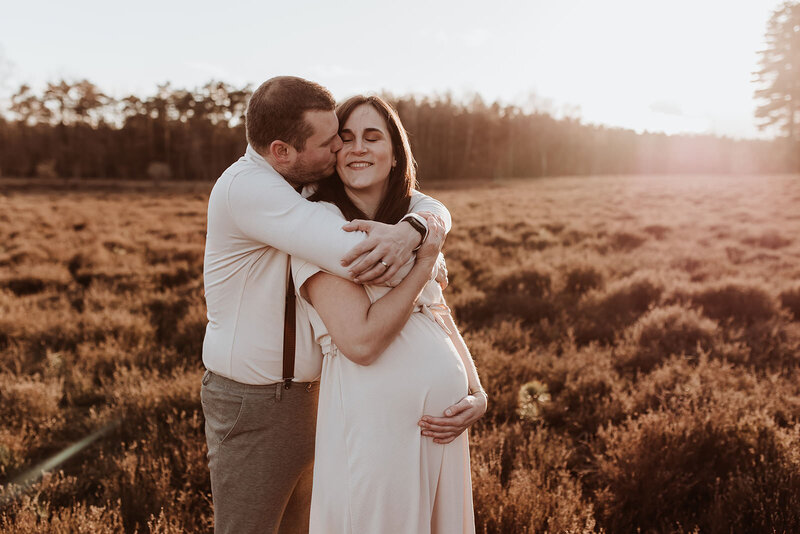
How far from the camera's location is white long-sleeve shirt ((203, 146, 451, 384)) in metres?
1.70

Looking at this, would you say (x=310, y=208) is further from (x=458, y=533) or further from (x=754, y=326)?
(x=754, y=326)

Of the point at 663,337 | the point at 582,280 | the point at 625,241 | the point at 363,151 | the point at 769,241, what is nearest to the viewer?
the point at 363,151

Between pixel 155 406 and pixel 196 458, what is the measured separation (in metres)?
1.10

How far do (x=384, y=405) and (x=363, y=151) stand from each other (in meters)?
1.07

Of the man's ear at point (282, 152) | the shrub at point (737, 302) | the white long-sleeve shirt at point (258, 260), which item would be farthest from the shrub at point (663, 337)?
the man's ear at point (282, 152)

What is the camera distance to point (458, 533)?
1971mm

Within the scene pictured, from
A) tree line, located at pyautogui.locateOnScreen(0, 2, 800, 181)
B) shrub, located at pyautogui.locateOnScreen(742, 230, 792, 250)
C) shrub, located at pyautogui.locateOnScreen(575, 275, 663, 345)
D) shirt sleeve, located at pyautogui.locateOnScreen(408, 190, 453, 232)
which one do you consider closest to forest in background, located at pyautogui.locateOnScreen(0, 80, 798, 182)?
tree line, located at pyautogui.locateOnScreen(0, 2, 800, 181)

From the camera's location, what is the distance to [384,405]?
180 cm

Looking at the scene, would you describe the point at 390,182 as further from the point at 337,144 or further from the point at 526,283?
the point at 526,283

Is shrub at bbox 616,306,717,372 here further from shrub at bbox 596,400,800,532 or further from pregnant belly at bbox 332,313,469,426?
pregnant belly at bbox 332,313,469,426

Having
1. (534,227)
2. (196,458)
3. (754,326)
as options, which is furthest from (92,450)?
(534,227)

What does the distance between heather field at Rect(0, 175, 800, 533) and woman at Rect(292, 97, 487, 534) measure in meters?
1.31

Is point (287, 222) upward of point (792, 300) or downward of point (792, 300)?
upward

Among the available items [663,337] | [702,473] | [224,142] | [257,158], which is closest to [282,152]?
[257,158]
